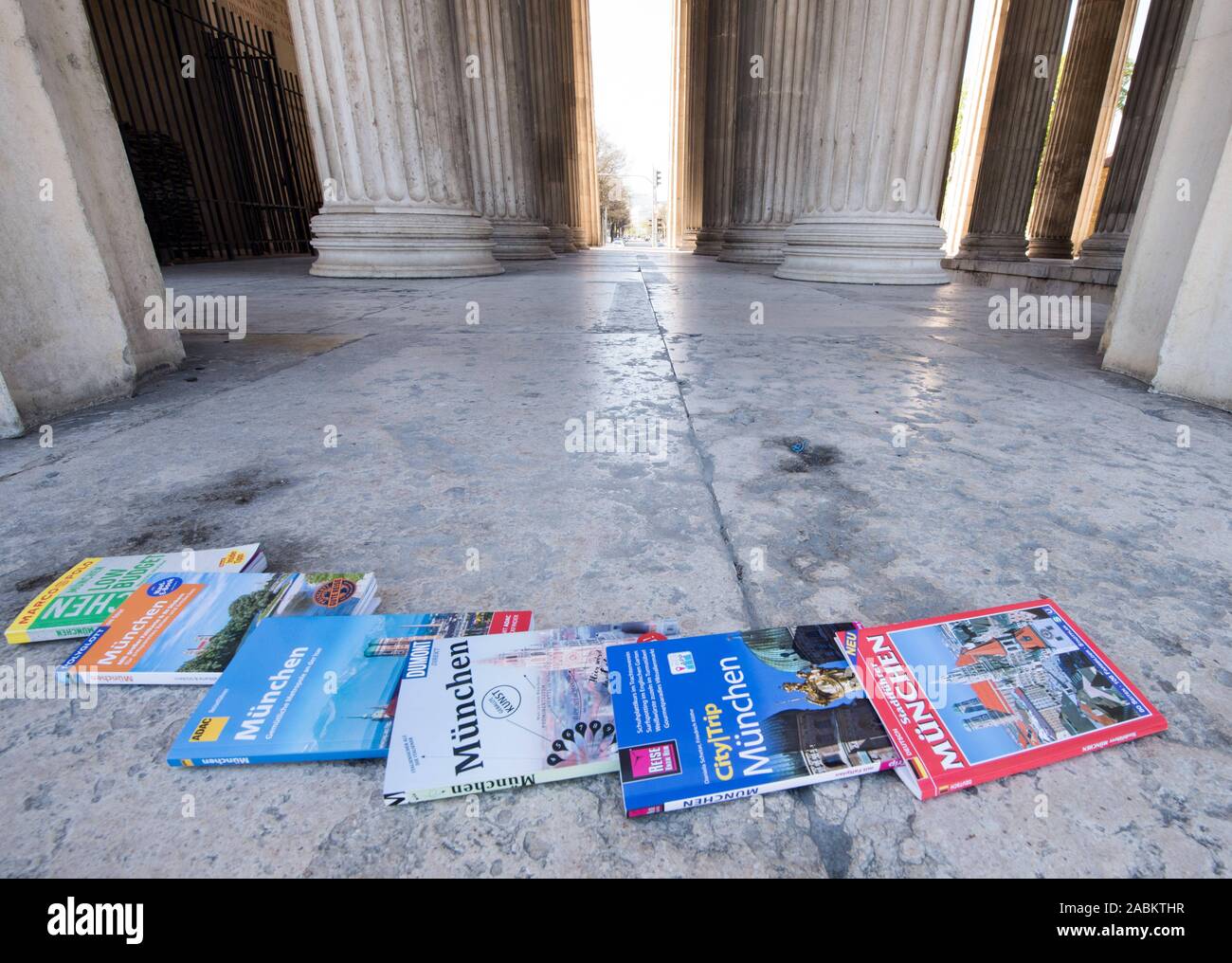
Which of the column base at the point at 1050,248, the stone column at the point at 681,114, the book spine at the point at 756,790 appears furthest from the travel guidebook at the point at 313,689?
the stone column at the point at 681,114

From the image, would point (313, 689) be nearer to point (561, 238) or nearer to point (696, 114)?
point (561, 238)

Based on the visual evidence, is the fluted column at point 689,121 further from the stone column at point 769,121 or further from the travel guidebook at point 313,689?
the travel guidebook at point 313,689

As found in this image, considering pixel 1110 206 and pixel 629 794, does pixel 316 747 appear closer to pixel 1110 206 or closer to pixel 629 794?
pixel 629 794

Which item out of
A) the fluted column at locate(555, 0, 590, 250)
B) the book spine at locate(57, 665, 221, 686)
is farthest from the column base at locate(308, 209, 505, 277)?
the fluted column at locate(555, 0, 590, 250)

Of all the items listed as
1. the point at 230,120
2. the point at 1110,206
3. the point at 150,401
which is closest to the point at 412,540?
the point at 150,401

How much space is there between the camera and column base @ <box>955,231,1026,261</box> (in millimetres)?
10664

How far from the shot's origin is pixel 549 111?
42.5 feet

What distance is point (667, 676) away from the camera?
77cm

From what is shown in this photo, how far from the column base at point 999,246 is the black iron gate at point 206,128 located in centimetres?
1380

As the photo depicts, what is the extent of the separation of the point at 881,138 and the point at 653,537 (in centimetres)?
598

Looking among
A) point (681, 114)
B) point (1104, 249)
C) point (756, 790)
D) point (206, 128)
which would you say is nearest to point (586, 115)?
point (681, 114)

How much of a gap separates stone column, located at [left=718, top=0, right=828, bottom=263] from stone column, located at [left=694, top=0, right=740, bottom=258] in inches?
89.9

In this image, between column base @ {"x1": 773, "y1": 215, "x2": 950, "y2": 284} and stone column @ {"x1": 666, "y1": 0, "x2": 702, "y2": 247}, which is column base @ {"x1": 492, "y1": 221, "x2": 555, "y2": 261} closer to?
column base @ {"x1": 773, "y1": 215, "x2": 950, "y2": 284}
